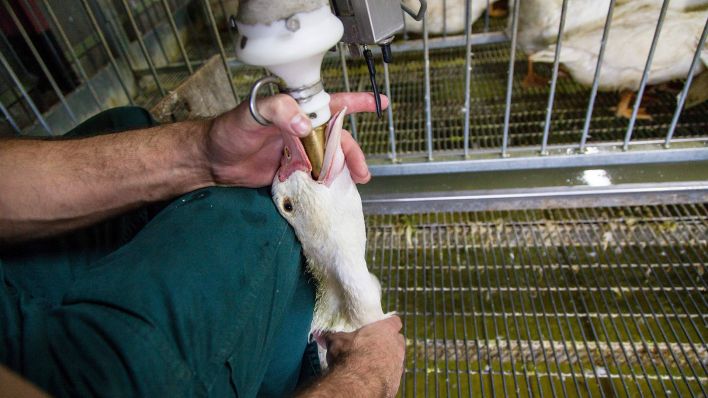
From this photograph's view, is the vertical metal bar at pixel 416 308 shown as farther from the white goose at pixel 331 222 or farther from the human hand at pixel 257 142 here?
the human hand at pixel 257 142

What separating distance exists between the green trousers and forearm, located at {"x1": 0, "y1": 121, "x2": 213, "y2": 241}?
0.14ft

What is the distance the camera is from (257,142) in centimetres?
77

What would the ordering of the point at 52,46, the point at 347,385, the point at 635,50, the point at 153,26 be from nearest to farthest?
the point at 347,385 → the point at 635,50 → the point at 52,46 → the point at 153,26

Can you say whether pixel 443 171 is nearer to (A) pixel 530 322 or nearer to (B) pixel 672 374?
(A) pixel 530 322

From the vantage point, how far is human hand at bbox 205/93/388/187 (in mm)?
620

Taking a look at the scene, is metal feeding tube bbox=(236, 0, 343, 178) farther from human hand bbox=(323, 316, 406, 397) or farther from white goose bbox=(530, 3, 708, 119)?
white goose bbox=(530, 3, 708, 119)

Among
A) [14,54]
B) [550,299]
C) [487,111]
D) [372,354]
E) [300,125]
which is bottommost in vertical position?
[550,299]

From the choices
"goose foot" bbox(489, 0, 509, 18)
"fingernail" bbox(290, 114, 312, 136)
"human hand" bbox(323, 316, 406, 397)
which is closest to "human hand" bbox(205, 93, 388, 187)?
"fingernail" bbox(290, 114, 312, 136)

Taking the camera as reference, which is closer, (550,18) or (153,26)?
(550,18)

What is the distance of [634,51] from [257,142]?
1.61 m

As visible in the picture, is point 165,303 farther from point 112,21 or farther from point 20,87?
point 112,21

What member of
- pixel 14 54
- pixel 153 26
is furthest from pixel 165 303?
pixel 153 26

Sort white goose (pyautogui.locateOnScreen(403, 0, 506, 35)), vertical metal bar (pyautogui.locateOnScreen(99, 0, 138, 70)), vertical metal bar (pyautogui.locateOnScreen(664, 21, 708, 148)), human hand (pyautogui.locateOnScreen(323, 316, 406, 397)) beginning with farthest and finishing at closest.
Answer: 1. white goose (pyautogui.locateOnScreen(403, 0, 506, 35))
2. vertical metal bar (pyautogui.locateOnScreen(99, 0, 138, 70))
3. vertical metal bar (pyautogui.locateOnScreen(664, 21, 708, 148))
4. human hand (pyautogui.locateOnScreen(323, 316, 406, 397))

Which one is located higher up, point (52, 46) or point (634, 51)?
point (52, 46)
